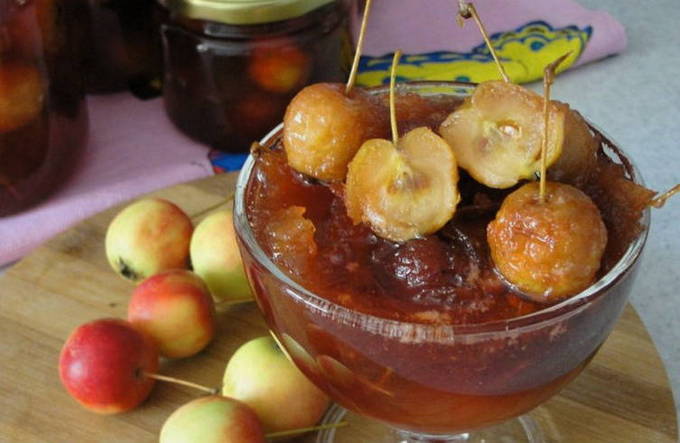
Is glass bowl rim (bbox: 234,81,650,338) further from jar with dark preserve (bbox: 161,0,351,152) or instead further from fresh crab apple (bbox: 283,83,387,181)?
jar with dark preserve (bbox: 161,0,351,152)

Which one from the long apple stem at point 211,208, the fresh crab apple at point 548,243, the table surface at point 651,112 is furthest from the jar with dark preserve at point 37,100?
the table surface at point 651,112

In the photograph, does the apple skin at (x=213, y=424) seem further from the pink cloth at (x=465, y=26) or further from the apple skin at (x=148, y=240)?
the pink cloth at (x=465, y=26)

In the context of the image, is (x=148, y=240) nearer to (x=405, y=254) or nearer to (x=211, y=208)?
(x=211, y=208)

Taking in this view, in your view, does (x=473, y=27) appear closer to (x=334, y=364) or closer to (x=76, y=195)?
(x=76, y=195)

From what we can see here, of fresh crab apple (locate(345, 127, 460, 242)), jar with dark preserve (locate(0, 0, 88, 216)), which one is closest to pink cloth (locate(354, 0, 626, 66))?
jar with dark preserve (locate(0, 0, 88, 216))

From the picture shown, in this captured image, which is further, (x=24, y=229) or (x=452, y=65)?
(x=452, y=65)

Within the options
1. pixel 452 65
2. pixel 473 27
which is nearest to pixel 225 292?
pixel 452 65
